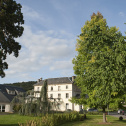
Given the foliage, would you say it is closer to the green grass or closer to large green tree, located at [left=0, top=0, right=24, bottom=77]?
the green grass

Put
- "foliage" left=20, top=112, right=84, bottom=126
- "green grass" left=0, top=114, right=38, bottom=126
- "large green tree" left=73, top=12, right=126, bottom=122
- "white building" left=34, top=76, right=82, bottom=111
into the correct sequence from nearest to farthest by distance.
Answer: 1. "foliage" left=20, top=112, right=84, bottom=126
2. "large green tree" left=73, top=12, right=126, bottom=122
3. "green grass" left=0, top=114, right=38, bottom=126
4. "white building" left=34, top=76, right=82, bottom=111

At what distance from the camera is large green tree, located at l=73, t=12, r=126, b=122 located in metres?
15.6

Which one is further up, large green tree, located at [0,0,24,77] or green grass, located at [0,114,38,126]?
large green tree, located at [0,0,24,77]

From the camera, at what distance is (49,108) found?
27.6 metres

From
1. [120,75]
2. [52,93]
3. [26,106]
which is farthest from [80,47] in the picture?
[52,93]

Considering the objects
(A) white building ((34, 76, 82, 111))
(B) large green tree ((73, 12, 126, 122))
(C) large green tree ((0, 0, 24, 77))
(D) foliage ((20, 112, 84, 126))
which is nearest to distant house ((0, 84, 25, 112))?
(A) white building ((34, 76, 82, 111))

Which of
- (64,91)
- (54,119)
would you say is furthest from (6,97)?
(54,119)

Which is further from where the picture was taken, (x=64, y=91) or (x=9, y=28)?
(x=64, y=91)

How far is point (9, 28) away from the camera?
1781 cm

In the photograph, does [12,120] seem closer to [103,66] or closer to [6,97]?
[103,66]

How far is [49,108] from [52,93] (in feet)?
83.7

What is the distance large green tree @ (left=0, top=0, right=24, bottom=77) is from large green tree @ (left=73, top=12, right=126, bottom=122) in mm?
7694

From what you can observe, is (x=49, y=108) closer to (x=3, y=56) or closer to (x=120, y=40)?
(x=3, y=56)

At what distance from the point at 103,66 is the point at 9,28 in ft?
35.8
